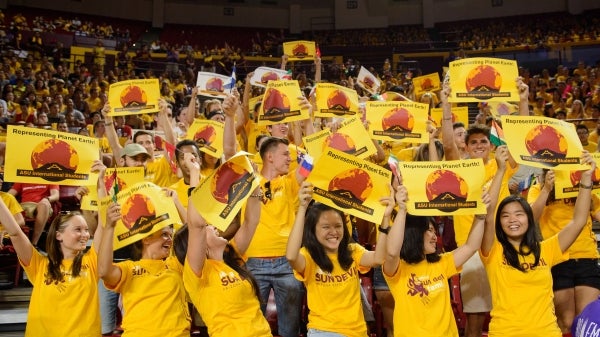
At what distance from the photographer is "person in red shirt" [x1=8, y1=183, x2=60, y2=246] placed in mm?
5465

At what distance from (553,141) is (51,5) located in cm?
2353

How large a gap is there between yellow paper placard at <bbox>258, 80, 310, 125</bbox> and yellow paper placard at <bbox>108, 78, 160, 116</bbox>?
1095mm

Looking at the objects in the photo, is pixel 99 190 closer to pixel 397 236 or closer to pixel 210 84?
pixel 397 236

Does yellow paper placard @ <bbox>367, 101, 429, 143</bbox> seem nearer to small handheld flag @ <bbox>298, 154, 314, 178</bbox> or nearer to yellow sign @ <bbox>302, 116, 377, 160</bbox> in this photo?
yellow sign @ <bbox>302, 116, 377, 160</bbox>

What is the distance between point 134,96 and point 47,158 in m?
1.89

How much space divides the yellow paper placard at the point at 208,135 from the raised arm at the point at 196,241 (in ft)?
7.14

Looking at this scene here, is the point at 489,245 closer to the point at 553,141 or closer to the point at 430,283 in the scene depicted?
the point at 430,283

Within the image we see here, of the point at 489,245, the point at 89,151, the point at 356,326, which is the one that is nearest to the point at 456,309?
the point at 489,245

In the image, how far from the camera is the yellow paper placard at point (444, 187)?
11.1 feet

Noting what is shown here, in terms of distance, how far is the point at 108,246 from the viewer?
3.35m

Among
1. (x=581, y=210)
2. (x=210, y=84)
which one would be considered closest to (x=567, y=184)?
(x=581, y=210)

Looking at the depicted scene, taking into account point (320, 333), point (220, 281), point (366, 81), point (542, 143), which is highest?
point (366, 81)

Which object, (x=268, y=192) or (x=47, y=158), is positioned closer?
(x=47, y=158)

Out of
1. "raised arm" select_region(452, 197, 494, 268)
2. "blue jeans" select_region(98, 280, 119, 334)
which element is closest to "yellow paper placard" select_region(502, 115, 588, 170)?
"raised arm" select_region(452, 197, 494, 268)
